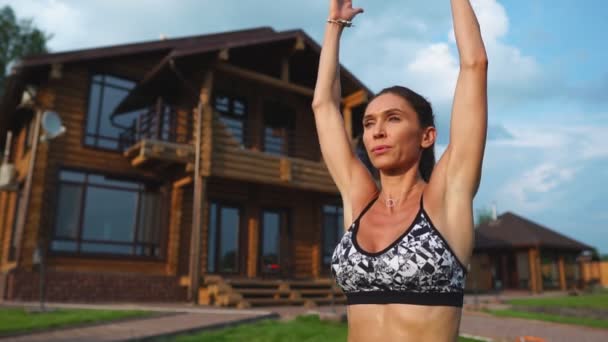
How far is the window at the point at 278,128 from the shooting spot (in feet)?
57.1

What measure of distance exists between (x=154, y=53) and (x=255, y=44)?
3.17 metres

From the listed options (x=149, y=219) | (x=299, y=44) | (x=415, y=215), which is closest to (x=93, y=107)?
(x=149, y=219)

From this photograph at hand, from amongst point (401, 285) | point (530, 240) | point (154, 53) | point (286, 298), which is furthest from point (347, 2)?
point (530, 240)

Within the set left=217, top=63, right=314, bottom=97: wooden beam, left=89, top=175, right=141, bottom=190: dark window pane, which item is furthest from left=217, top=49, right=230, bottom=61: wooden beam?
left=89, top=175, right=141, bottom=190: dark window pane

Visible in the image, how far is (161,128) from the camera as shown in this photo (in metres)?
13.9

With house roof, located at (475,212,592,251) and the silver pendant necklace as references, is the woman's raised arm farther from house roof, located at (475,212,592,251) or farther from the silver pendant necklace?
house roof, located at (475,212,592,251)

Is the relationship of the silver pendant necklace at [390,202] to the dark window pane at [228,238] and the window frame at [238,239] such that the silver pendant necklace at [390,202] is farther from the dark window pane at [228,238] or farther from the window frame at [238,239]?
the dark window pane at [228,238]

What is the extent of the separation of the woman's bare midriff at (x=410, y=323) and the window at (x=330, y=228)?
16.3 meters

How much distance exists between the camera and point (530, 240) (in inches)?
1131

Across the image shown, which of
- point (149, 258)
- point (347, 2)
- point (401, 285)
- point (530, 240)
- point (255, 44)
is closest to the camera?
point (401, 285)

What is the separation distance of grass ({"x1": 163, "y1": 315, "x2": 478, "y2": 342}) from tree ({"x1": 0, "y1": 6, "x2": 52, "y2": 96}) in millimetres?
26410

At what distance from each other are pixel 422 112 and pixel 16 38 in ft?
106

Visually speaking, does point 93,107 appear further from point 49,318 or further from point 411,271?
point 411,271

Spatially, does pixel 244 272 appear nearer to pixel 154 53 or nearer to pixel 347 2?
pixel 154 53
